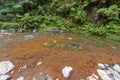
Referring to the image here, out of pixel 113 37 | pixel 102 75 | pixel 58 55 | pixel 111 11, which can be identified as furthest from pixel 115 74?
pixel 111 11

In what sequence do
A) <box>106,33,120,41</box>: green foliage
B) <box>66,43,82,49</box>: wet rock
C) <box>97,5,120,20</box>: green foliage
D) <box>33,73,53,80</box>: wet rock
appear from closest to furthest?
<box>33,73,53,80</box>: wet rock < <box>66,43,82,49</box>: wet rock < <box>106,33,120,41</box>: green foliage < <box>97,5,120,20</box>: green foliage

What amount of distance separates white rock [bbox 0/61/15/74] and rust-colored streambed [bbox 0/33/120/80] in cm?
11

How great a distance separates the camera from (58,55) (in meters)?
4.61

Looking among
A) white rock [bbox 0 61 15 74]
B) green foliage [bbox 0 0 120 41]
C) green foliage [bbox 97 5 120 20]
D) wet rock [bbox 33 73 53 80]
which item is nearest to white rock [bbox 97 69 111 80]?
wet rock [bbox 33 73 53 80]

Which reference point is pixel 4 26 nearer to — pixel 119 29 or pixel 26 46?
pixel 26 46

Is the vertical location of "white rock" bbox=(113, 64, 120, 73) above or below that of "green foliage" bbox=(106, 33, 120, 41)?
below

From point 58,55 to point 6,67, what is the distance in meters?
1.25

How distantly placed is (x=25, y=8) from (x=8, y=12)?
94 cm

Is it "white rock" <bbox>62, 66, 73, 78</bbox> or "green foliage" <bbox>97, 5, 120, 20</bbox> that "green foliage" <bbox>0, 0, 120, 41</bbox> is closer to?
"green foliage" <bbox>97, 5, 120, 20</bbox>

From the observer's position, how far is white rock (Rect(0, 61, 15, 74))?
12.9 feet

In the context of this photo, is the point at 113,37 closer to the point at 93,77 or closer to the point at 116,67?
the point at 116,67

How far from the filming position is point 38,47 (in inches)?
207

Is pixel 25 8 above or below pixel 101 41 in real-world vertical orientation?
above

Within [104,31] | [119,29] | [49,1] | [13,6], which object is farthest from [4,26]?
[119,29]
